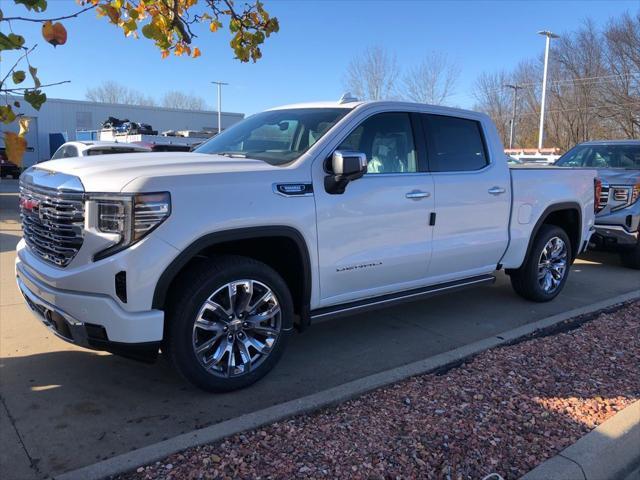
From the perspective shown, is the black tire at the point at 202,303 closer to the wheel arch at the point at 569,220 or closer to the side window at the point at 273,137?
the side window at the point at 273,137

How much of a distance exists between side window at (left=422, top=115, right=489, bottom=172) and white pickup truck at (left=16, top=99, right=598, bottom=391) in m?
0.02

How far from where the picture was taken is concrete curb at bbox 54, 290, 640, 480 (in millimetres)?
2725

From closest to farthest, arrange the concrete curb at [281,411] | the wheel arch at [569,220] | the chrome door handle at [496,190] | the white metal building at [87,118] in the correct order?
the concrete curb at [281,411] < the chrome door handle at [496,190] < the wheel arch at [569,220] < the white metal building at [87,118]

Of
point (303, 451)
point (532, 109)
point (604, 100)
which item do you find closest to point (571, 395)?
point (303, 451)

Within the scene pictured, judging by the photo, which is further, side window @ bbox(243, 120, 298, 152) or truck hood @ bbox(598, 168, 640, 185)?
truck hood @ bbox(598, 168, 640, 185)

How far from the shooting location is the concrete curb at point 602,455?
2854mm

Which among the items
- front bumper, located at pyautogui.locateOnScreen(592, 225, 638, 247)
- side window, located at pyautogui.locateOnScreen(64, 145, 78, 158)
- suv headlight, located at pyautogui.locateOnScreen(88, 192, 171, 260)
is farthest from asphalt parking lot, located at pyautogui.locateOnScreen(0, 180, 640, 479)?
side window, located at pyautogui.locateOnScreen(64, 145, 78, 158)

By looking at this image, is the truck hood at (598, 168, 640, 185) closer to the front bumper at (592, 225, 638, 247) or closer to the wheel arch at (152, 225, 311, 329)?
the front bumper at (592, 225, 638, 247)

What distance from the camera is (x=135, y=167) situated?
3.38m

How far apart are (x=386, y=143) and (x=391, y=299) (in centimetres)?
125

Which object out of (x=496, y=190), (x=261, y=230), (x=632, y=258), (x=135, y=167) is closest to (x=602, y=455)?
(x=261, y=230)

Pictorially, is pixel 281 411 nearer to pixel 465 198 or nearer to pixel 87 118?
pixel 465 198

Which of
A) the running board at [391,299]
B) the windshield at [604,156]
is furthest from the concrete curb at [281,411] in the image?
the windshield at [604,156]

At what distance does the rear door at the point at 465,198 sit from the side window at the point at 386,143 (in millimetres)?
232
